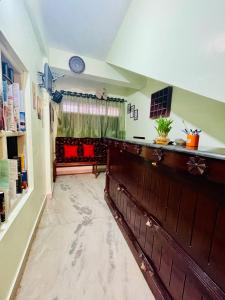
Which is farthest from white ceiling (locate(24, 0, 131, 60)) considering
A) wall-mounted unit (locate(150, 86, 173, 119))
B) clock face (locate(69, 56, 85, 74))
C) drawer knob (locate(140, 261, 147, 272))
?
drawer knob (locate(140, 261, 147, 272))

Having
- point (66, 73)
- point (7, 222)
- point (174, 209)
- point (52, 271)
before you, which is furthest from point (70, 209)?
point (66, 73)

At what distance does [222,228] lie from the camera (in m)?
0.66

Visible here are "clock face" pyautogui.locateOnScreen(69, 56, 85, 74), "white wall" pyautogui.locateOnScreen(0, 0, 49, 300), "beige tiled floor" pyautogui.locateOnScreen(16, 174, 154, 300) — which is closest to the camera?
"white wall" pyautogui.locateOnScreen(0, 0, 49, 300)

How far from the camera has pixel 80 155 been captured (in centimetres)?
418

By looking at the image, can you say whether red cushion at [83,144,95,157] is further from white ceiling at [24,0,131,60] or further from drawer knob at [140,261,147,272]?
drawer knob at [140,261,147,272]

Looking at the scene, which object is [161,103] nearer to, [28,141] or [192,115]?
[192,115]

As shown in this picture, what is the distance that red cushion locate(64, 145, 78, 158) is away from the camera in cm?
404

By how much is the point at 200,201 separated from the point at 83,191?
102 inches

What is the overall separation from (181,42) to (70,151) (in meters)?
3.33

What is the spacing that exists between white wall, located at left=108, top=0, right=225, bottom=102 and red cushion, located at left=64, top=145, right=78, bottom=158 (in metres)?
2.53

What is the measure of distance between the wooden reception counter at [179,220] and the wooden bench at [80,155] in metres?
2.67

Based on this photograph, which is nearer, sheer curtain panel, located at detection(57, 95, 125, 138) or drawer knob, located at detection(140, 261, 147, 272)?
drawer knob, located at detection(140, 261, 147, 272)

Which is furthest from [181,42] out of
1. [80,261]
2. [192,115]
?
[80,261]

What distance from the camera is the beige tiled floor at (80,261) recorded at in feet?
3.81
